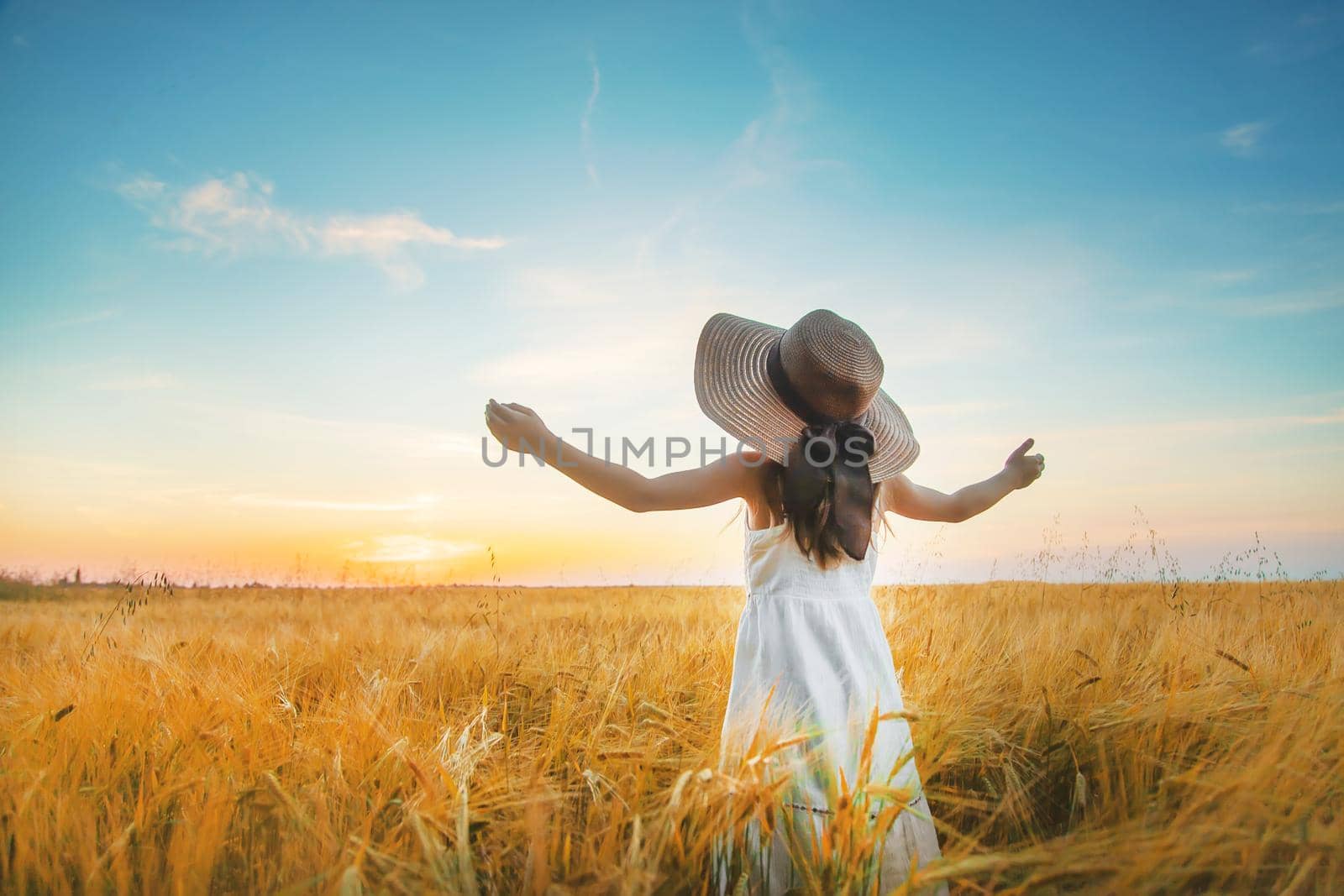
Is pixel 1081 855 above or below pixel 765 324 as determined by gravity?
below

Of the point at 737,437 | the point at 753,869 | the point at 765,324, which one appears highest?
the point at 765,324

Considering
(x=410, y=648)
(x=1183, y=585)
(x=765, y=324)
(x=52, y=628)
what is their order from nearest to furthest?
(x=765, y=324), (x=410, y=648), (x=52, y=628), (x=1183, y=585)

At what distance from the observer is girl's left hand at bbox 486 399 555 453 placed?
1.98 metres

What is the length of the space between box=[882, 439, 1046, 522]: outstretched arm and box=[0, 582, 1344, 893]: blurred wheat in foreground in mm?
575

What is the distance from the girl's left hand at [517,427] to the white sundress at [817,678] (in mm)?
705

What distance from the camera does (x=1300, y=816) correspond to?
51.8 inches

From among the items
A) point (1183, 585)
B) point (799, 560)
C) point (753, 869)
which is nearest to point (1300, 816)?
point (753, 869)

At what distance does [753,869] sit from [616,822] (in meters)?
0.30

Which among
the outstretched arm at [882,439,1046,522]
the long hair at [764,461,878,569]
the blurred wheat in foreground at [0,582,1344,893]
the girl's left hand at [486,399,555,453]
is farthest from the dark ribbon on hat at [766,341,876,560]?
the girl's left hand at [486,399,555,453]

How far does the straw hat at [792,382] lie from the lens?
201cm

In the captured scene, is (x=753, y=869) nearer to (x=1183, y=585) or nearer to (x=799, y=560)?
(x=799, y=560)

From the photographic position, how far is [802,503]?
2082 millimetres

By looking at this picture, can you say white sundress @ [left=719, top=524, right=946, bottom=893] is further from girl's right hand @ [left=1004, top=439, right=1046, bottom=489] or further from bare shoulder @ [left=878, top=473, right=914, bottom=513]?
girl's right hand @ [left=1004, top=439, right=1046, bottom=489]

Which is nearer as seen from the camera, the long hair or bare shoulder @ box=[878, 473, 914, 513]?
the long hair
